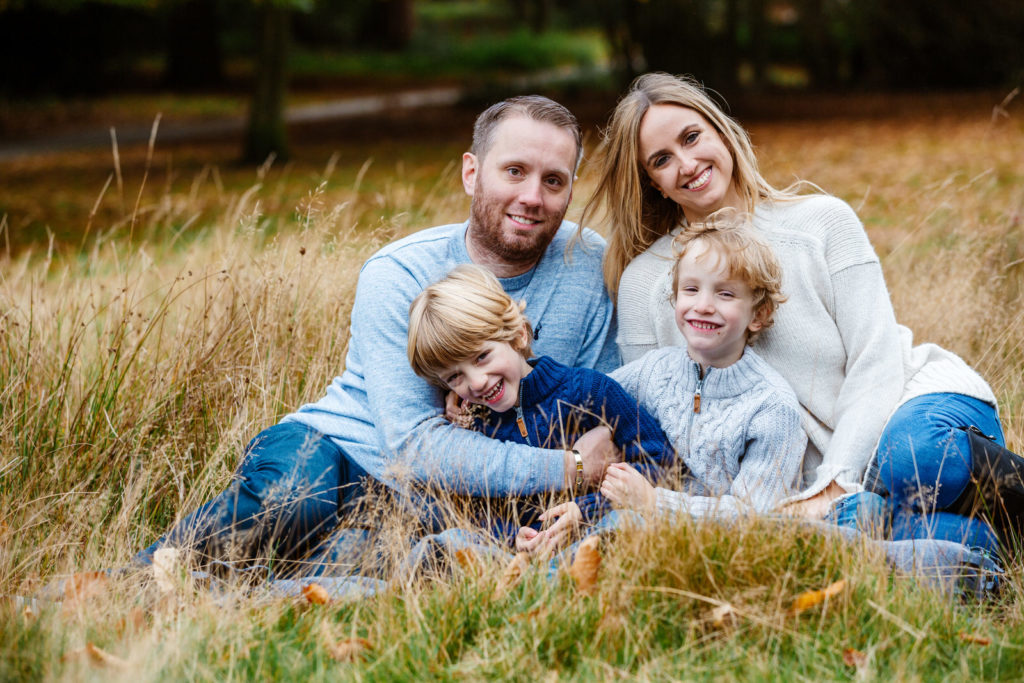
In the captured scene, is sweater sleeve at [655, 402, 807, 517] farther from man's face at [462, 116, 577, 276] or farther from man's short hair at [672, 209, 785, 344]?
man's face at [462, 116, 577, 276]

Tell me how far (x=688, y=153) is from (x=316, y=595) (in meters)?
1.91

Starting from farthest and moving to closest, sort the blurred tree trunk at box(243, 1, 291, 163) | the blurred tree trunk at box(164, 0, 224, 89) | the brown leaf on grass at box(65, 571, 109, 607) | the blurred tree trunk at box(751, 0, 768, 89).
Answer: the blurred tree trunk at box(164, 0, 224, 89)
the blurred tree trunk at box(751, 0, 768, 89)
the blurred tree trunk at box(243, 1, 291, 163)
the brown leaf on grass at box(65, 571, 109, 607)

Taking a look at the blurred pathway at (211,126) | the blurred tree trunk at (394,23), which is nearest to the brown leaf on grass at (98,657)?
the blurred pathway at (211,126)

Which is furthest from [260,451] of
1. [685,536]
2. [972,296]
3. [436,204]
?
[972,296]

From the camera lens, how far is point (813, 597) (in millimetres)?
2311

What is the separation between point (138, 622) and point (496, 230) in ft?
5.55

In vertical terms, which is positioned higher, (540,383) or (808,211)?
(808,211)

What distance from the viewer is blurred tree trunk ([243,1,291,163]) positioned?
13516 mm

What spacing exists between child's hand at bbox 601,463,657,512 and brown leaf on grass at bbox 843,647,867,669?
27.3 inches

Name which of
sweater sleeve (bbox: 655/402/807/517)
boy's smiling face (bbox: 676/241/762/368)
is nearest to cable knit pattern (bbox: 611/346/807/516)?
sweater sleeve (bbox: 655/402/807/517)

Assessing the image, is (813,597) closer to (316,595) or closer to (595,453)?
(595,453)

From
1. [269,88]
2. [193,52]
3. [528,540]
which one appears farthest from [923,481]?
[193,52]

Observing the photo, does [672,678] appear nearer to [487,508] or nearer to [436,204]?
[487,508]

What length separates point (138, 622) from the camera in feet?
7.88
